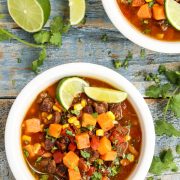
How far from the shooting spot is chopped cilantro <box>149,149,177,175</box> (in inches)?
107

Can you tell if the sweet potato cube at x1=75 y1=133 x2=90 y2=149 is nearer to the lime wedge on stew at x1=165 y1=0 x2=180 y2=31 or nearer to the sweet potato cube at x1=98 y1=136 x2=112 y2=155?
the sweet potato cube at x1=98 y1=136 x2=112 y2=155

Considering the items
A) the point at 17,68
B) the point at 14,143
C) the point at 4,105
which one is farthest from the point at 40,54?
the point at 14,143

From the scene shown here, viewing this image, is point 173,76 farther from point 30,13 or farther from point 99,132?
point 30,13

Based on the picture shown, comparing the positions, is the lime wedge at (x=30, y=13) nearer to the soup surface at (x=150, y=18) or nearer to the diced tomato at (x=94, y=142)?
the soup surface at (x=150, y=18)

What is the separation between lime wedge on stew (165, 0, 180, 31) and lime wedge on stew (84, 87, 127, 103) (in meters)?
0.42

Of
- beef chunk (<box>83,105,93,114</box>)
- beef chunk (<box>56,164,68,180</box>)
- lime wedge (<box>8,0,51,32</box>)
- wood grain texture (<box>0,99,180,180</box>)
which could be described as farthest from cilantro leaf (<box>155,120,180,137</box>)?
lime wedge (<box>8,0,51,32</box>)

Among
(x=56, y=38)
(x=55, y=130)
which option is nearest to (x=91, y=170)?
(x=55, y=130)

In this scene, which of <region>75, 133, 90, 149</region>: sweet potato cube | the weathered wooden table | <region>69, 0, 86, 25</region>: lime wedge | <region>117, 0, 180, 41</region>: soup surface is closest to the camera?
<region>75, 133, 90, 149</region>: sweet potato cube

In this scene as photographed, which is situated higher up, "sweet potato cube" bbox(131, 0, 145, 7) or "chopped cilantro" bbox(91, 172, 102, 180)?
"sweet potato cube" bbox(131, 0, 145, 7)

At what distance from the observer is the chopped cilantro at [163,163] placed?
8.91ft

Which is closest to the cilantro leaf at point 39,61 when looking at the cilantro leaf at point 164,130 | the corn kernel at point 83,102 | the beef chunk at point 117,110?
the corn kernel at point 83,102

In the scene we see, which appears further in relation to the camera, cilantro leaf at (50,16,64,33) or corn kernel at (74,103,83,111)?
cilantro leaf at (50,16,64,33)

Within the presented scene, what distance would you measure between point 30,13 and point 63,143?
0.67 meters

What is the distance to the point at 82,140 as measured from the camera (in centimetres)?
241
